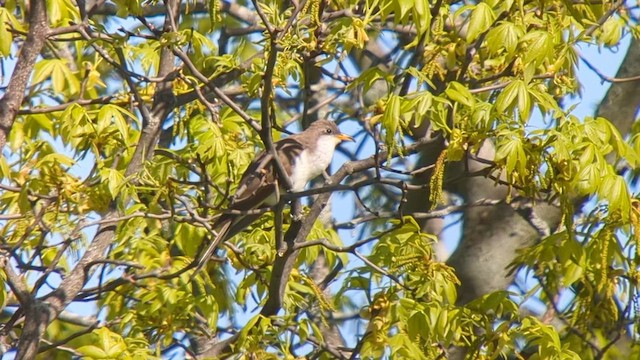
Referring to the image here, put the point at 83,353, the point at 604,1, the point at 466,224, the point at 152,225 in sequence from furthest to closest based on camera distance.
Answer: the point at 466,224 < the point at 152,225 < the point at 604,1 < the point at 83,353

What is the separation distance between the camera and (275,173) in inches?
203

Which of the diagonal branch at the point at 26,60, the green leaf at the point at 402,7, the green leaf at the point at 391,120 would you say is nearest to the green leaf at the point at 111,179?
the diagonal branch at the point at 26,60

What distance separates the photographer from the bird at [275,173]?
5398 mm

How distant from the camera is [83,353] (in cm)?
471

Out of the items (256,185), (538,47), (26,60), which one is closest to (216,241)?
(256,185)

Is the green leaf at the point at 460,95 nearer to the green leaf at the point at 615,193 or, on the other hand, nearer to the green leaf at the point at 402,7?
the green leaf at the point at 402,7

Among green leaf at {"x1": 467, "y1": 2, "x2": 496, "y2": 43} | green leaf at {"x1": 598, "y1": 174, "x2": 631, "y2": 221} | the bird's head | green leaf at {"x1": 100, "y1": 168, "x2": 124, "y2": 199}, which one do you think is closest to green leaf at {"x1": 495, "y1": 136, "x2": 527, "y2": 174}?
green leaf at {"x1": 598, "y1": 174, "x2": 631, "y2": 221}

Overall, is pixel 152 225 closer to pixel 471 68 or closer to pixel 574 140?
pixel 471 68

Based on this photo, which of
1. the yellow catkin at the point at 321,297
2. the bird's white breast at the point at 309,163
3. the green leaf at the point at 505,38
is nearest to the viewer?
the green leaf at the point at 505,38

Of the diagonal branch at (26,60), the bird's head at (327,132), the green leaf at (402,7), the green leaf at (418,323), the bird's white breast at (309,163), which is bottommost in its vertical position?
the green leaf at (418,323)

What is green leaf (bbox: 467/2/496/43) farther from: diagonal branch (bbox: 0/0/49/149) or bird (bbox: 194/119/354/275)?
diagonal branch (bbox: 0/0/49/149)

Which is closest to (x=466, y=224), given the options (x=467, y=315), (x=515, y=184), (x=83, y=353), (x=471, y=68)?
(x=471, y=68)

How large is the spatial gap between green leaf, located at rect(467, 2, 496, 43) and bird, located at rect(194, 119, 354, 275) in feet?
3.57

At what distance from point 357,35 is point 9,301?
9.93ft
